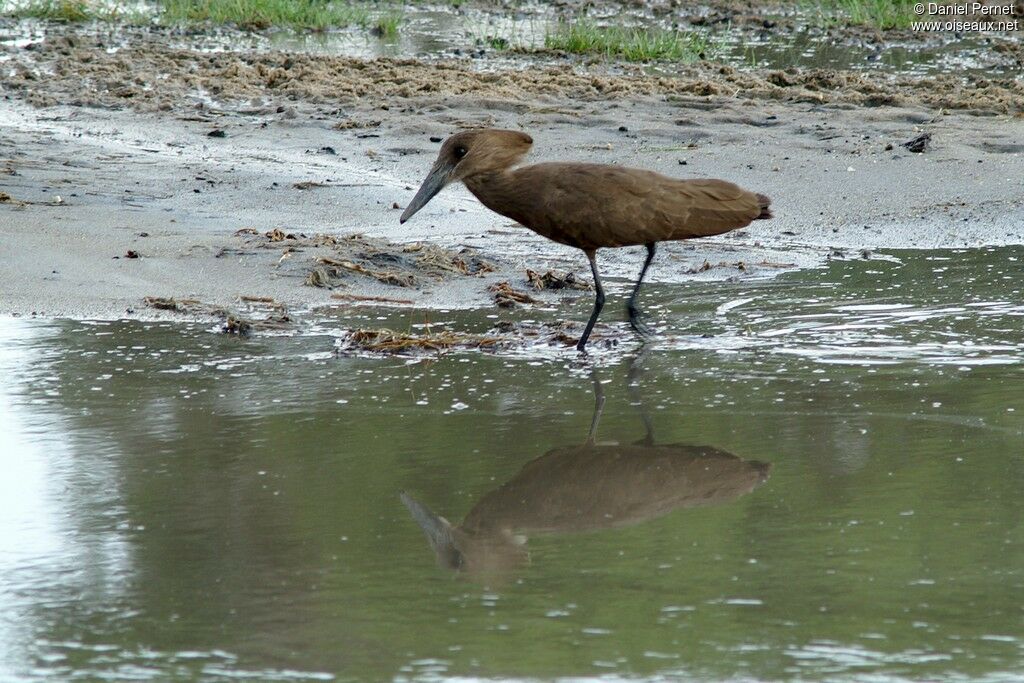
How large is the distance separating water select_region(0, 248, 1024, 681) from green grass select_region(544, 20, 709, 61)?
25.0 feet

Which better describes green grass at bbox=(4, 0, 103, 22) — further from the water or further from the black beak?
the black beak

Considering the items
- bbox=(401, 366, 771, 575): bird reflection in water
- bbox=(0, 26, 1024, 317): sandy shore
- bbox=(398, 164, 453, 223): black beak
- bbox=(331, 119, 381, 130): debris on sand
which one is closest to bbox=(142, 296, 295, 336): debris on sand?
bbox=(0, 26, 1024, 317): sandy shore

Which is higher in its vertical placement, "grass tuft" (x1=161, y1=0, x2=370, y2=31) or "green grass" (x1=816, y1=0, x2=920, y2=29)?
"green grass" (x1=816, y1=0, x2=920, y2=29)

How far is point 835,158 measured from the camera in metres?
10.2

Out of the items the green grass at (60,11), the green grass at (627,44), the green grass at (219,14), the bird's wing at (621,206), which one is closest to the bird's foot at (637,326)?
the bird's wing at (621,206)

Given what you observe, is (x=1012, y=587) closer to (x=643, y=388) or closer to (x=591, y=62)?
(x=643, y=388)

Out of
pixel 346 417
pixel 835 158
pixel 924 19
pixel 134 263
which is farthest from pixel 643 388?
pixel 924 19

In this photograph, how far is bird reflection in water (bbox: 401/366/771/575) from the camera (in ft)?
13.7

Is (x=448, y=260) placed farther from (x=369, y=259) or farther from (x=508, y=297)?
(x=508, y=297)

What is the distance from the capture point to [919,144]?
10.3 metres

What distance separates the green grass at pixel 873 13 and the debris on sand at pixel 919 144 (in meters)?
5.63

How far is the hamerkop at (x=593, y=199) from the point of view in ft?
21.4

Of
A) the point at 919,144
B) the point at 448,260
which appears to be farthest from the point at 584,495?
the point at 919,144

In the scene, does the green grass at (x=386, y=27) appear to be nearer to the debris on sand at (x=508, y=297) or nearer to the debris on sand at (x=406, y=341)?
the debris on sand at (x=508, y=297)
